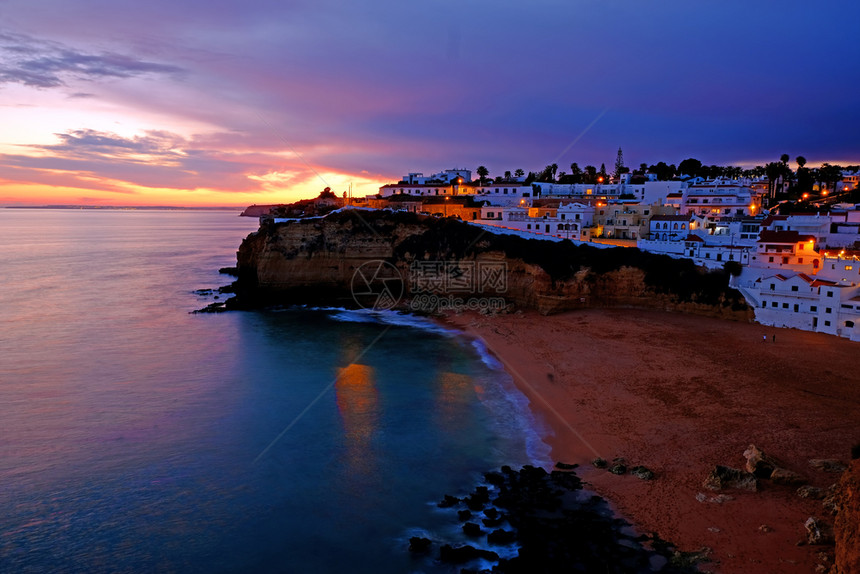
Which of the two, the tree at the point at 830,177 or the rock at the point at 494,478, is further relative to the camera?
the tree at the point at 830,177

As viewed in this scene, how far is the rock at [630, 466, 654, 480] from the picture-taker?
16484 mm

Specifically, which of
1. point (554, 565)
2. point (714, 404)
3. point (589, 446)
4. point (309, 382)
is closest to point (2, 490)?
point (309, 382)

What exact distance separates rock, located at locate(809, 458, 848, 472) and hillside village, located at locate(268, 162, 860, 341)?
18.0 meters

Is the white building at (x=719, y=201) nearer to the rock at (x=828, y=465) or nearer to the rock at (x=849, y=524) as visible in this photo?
the rock at (x=828, y=465)

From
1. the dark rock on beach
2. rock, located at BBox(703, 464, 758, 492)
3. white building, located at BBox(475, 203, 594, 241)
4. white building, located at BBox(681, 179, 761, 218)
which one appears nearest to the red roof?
white building, located at BBox(475, 203, 594, 241)

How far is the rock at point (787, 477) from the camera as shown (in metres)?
15.2

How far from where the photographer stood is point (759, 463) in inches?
627

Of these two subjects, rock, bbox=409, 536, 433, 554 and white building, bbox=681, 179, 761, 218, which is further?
white building, bbox=681, 179, 761, 218

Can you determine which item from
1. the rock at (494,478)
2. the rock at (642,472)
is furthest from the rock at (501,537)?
the rock at (642,472)

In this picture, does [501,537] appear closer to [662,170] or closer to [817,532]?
[817,532]

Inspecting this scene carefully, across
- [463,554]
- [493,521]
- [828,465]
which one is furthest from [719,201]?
[463,554]

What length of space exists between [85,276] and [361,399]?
57384mm

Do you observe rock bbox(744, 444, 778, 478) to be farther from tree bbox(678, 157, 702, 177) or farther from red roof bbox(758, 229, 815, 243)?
tree bbox(678, 157, 702, 177)

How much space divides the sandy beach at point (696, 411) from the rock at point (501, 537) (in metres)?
3.60
